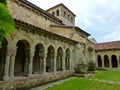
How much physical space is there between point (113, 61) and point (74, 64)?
1594 cm

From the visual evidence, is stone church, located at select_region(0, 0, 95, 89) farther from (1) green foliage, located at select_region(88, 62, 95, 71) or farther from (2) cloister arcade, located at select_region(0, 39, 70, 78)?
(1) green foliage, located at select_region(88, 62, 95, 71)

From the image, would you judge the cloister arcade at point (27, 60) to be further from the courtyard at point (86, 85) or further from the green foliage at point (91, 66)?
the green foliage at point (91, 66)

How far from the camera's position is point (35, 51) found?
1472 centimetres

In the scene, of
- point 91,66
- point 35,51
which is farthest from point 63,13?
point 35,51

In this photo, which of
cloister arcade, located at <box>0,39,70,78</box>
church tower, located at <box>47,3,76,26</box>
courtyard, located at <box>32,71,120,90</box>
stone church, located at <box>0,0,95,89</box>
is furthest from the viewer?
church tower, located at <box>47,3,76,26</box>

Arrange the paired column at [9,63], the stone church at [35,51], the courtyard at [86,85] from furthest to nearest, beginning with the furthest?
the courtyard at [86,85] → the stone church at [35,51] → the paired column at [9,63]

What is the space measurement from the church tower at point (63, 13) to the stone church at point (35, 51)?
257 inches

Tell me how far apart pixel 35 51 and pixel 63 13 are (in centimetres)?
1418

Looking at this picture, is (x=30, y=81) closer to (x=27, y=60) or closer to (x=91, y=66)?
(x=27, y=60)

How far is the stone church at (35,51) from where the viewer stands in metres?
8.41

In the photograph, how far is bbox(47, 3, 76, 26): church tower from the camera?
26.0 m

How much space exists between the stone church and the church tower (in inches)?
257

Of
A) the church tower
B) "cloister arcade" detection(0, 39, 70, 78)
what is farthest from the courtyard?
the church tower

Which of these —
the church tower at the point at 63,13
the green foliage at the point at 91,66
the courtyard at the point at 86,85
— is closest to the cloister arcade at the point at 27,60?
the courtyard at the point at 86,85
